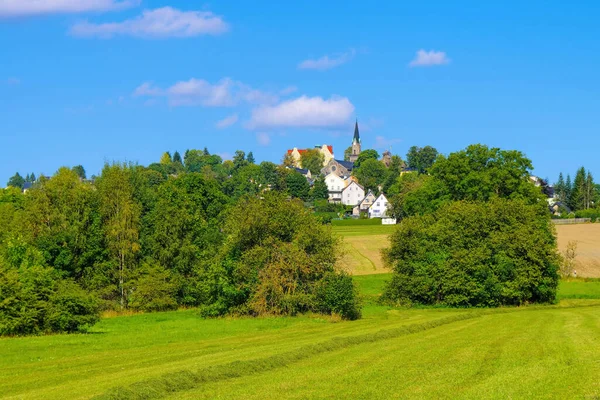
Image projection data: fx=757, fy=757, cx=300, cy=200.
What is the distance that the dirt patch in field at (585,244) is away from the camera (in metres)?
88.3

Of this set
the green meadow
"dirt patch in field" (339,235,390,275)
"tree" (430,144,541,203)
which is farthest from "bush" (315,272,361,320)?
"tree" (430,144,541,203)

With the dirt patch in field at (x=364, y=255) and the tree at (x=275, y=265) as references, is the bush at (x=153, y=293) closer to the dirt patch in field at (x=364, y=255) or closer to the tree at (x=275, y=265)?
the tree at (x=275, y=265)

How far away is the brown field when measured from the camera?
90.7 meters

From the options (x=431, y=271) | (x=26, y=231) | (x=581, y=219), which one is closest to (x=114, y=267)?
(x=26, y=231)

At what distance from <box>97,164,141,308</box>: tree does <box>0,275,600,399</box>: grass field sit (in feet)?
86.9

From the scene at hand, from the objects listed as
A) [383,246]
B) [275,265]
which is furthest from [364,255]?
[275,265]

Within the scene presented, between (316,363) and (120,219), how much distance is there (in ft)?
155

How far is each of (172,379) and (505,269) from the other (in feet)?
140

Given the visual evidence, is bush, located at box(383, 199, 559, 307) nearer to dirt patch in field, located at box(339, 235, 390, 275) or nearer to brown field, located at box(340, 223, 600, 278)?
brown field, located at box(340, 223, 600, 278)

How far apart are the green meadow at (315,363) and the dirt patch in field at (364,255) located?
44083mm

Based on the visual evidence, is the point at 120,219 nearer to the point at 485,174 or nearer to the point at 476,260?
the point at 476,260

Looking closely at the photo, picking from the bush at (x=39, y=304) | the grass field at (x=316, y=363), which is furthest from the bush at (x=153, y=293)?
the grass field at (x=316, y=363)

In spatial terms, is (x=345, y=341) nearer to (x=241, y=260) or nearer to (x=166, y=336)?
(x=166, y=336)

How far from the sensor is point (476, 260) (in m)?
59.3
